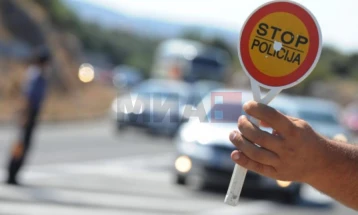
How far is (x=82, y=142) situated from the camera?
23.2 metres

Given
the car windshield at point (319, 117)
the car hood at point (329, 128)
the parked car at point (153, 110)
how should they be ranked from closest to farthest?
1. the car hood at point (329, 128)
2. the car windshield at point (319, 117)
3. the parked car at point (153, 110)

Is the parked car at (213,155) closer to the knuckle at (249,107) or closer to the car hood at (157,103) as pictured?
the knuckle at (249,107)

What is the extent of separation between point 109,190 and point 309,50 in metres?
9.48

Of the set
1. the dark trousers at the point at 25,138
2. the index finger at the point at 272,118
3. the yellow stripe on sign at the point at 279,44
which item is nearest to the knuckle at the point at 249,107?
the index finger at the point at 272,118

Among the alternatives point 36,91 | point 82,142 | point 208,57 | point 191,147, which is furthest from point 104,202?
point 208,57

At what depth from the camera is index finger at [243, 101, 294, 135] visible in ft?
9.52

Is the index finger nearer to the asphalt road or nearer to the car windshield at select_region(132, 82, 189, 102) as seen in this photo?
the asphalt road

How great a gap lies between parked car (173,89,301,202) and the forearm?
9.81m

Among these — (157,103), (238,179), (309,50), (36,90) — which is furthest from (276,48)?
(157,103)

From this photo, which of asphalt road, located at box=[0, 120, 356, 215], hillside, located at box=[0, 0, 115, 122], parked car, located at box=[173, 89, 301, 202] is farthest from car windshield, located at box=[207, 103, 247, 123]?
hillside, located at box=[0, 0, 115, 122]

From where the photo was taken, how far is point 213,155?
44.4 feet

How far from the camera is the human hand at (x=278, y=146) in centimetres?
291

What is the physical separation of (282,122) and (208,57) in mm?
42508

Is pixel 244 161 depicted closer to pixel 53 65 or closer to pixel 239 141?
pixel 239 141
